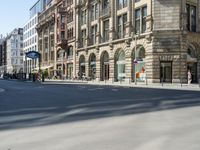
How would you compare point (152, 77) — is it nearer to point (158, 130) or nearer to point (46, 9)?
point (158, 130)

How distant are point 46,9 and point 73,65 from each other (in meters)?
28.3

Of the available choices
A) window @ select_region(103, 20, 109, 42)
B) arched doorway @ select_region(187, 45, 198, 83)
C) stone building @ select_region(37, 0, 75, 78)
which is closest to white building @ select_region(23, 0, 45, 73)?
stone building @ select_region(37, 0, 75, 78)

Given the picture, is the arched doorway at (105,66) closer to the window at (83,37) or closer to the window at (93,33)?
the window at (93,33)

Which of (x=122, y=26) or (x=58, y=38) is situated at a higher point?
(x=58, y=38)

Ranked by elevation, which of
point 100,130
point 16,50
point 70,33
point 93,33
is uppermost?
point 16,50

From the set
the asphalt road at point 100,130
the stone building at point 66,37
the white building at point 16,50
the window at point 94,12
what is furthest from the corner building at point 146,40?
the white building at point 16,50

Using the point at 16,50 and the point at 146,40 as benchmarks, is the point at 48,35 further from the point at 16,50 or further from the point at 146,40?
the point at 16,50

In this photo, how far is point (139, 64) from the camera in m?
47.2

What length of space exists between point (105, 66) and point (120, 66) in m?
5.24

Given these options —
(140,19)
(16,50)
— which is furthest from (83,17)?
(16,50)

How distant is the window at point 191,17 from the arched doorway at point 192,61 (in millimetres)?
2461

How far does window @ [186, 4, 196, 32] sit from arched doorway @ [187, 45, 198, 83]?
2.46 m

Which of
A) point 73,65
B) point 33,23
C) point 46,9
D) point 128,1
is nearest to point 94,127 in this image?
point 128,1

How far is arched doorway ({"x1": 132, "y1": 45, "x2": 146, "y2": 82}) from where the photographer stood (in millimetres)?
45062
